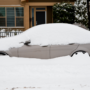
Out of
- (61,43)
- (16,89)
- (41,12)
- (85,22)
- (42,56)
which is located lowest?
(16,89)

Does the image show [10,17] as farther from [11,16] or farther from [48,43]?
[48,43]

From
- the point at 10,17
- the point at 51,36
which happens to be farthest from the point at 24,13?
the point at 51,36

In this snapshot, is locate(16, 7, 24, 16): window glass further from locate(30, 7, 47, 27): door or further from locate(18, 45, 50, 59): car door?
locate(18, 45, 50, 59): car door

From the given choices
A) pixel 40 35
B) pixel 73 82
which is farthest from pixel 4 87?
pixel 40 35

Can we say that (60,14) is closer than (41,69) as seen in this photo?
No

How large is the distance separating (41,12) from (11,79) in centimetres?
1374

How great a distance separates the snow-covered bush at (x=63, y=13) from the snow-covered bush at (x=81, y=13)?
0.58m

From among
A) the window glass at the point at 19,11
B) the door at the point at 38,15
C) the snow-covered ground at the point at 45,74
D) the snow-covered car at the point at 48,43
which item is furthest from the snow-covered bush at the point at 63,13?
the snow-covered ground at the point at 45,74

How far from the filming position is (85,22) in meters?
13.9

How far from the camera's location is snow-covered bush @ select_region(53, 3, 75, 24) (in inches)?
558

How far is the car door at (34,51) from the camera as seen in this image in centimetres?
524

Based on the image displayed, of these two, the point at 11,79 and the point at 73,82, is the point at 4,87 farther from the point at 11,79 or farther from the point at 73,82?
the point at 73,82

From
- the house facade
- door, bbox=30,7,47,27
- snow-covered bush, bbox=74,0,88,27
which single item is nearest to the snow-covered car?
snow-covered bush, bbox=74,0,88,27

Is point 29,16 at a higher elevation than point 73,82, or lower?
higher
